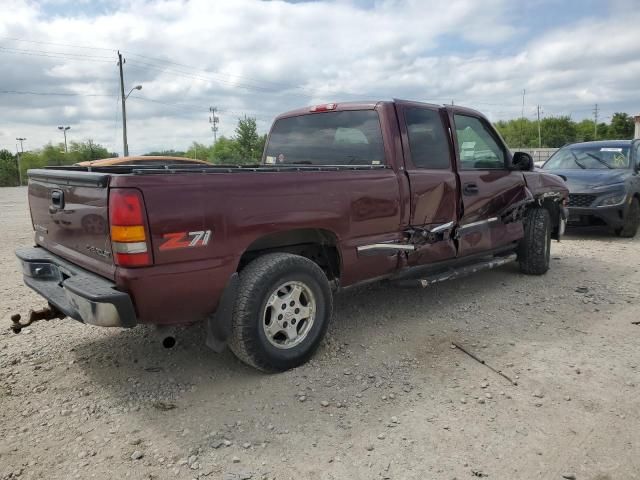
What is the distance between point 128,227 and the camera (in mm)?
2736

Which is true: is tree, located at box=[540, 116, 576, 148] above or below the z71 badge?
above

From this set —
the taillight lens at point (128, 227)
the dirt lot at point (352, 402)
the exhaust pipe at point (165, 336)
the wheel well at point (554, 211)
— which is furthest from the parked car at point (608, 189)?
the taillight lens at point (128, 227)

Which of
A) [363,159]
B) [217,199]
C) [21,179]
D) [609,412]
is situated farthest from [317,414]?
[21,179]

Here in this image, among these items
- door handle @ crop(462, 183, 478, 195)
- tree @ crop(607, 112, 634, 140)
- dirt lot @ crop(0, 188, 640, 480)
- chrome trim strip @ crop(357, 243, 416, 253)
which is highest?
tree @ crop(607, 112, 634, 140)

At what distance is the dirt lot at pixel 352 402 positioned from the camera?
2.54m

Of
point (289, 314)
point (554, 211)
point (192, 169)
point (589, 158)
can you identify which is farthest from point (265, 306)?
point (589, 158)

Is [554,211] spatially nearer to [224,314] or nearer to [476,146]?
[476,146]

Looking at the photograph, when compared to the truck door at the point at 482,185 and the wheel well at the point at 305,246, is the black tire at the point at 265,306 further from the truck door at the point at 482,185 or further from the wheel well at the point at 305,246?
the truck door at the point at 482,185

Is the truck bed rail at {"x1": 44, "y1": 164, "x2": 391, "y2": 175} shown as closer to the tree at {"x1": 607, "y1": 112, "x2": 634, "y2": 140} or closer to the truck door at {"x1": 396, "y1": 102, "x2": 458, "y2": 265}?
the truck door at {"x1": 396, "y1": 102, "x2": 458, "y2": 265}

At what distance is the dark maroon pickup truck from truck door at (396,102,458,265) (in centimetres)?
2

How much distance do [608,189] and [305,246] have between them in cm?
692

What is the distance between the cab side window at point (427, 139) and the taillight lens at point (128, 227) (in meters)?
2.43

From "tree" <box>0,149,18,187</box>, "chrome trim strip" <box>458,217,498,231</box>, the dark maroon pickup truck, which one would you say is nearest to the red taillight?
the dark maroon pickup truck

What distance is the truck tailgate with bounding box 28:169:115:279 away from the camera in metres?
2.88
